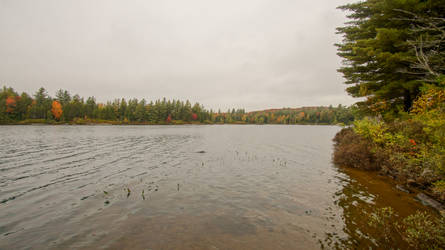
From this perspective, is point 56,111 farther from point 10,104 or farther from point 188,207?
point 188,207

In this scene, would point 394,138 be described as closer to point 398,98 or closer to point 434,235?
point 434,235

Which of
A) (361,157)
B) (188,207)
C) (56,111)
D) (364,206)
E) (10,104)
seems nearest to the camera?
(364,206)

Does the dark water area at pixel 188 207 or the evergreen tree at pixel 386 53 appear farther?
the evergreen tree at pixel 386 53

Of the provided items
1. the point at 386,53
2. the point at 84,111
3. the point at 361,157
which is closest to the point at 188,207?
the point at 361,157

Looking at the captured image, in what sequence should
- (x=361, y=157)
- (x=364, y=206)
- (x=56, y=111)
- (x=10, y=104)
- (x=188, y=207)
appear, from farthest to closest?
(x=56, y=111), (x=10, y=104), (x=361, y=157), (x=188, y=207), (x=364, y=206)

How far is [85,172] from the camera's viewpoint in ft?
45.6

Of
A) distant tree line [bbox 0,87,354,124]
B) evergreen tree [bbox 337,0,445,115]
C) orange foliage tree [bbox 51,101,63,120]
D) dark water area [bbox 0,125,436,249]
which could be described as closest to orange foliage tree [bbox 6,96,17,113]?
distant tree line [bbox 0,87,354,124]

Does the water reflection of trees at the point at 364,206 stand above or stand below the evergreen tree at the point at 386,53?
below

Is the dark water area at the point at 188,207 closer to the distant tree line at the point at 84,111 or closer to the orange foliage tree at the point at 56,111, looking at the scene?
the distant tree line at the point at 84,111

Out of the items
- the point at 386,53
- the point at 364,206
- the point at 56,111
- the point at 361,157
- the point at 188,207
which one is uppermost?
the point at 386,53

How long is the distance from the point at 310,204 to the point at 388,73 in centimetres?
1825

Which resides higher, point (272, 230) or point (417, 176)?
point (417, 176)

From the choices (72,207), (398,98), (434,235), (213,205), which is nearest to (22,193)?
(72,207)

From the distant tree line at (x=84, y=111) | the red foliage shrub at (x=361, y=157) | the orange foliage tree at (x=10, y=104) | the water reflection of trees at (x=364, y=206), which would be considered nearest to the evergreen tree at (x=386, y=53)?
the red foliage shrub at (x=361, y=157)
